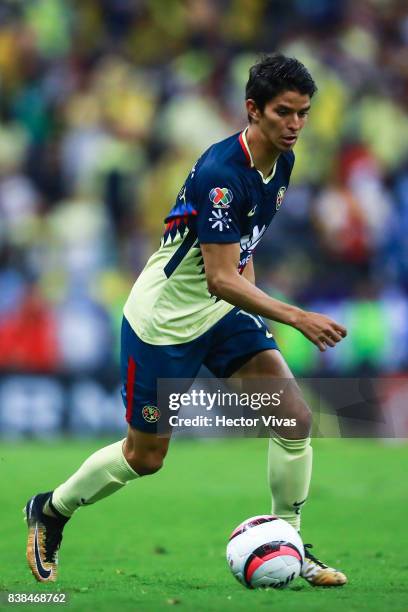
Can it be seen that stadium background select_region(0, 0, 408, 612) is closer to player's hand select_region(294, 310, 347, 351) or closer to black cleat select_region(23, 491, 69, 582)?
black cleat select_region(23, 491, 69, 582)

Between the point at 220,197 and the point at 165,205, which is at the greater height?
the point at 165,205

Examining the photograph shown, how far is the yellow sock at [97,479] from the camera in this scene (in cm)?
576

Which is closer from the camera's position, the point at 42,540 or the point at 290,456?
the point at 290,456

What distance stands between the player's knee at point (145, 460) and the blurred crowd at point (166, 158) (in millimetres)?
6658

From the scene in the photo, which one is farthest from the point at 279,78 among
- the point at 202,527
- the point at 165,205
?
the point at 165,205

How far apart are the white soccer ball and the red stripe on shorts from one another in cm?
77

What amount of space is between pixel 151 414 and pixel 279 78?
63.7 inches

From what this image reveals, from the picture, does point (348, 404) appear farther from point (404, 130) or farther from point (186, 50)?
point (186, 50)

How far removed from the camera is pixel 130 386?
5766 mm

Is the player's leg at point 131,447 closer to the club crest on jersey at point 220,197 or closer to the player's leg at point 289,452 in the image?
the player's leg at point 289,452

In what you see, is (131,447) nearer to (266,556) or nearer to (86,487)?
(86,487)

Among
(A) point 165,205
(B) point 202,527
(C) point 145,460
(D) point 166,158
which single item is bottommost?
(B) point 202,527

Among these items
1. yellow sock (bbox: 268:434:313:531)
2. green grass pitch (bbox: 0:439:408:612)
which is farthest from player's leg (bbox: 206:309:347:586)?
green grass pitch (bbox: 0:439:408:612)

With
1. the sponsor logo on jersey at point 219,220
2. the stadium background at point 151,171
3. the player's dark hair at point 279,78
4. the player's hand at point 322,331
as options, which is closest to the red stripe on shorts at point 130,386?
the sponsor logo on jersey at point 219,220
